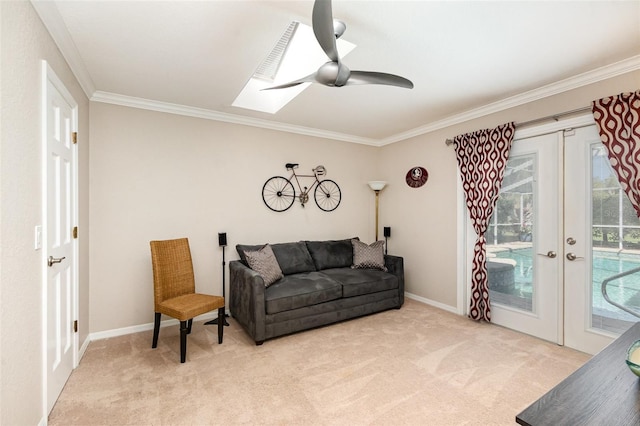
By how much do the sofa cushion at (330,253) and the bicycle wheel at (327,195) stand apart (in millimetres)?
610

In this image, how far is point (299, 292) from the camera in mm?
3172

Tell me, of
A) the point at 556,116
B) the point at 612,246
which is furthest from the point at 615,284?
the point at 556,116

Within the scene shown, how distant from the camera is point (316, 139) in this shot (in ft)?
15.1

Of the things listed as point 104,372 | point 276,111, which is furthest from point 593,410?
point 276,111

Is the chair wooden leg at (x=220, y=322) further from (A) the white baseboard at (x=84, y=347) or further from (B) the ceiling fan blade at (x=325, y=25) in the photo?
(B) the ceiling fan blade at (x=325, y=25)

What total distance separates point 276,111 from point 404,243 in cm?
280

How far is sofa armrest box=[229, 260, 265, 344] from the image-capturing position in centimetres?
292

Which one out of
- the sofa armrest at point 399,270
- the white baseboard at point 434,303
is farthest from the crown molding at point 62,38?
the white baseboard at point 434,303

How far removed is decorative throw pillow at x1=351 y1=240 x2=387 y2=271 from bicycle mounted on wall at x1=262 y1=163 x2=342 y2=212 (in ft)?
2.86

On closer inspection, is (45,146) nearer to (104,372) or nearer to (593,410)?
(104,372)

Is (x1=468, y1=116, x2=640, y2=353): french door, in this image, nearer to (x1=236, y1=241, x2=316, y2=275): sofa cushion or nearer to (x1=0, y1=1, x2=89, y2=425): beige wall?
(x1=236, y1=241, x2=316, y2=275): sofa cushion

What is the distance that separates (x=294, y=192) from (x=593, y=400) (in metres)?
3.77

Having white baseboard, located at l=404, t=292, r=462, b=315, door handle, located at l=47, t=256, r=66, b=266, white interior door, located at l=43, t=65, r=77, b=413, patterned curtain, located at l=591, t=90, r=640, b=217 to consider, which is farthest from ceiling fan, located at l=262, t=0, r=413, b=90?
white baseboard, located at l=404, t=292, r=462, b=315

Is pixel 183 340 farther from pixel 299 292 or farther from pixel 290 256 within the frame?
pixel 290 256
